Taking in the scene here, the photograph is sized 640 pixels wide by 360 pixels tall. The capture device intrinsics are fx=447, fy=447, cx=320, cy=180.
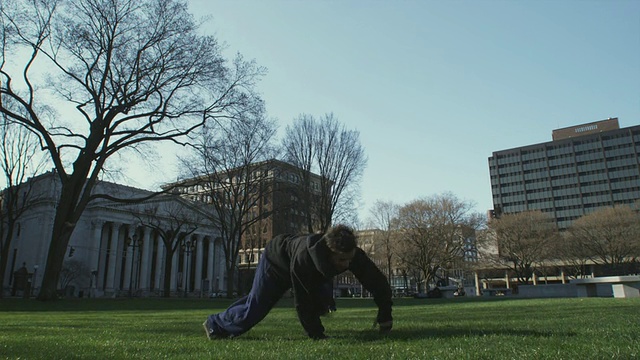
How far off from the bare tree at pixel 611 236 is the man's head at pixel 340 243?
2639 inches

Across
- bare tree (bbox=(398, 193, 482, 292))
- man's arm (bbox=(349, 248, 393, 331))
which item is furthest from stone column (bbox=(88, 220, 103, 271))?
man's arm (bbox=(349, 248, 393, 331))

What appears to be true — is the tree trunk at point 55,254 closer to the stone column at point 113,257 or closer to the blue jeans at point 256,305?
the blue jeans at point 256,305

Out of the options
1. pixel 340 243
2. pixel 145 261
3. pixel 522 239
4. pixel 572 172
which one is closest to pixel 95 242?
pixel 145 261

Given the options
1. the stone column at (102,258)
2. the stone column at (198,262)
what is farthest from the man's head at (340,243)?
the stone column at (198,262)

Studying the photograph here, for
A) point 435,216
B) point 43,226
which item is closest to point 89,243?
point 43,226

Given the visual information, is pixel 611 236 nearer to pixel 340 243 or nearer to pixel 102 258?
pixel 340 243

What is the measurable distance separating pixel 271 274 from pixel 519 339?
2.45m

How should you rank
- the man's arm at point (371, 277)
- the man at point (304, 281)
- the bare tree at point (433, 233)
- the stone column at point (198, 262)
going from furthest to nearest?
the stone column at point (198, 262)
the bare tree at point (433, 233)
the man's arm at point (371, 277)
the man at point (304, 281)

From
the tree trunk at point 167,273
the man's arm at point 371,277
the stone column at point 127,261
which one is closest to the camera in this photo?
the man's arm at point 371,277

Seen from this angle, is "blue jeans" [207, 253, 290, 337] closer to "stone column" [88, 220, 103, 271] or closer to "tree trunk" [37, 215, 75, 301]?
"tree trunk" [37, 215, 75, 301]

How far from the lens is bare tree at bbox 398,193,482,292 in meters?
53.1

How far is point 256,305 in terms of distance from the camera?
464 cm

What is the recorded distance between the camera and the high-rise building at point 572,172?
111875mm

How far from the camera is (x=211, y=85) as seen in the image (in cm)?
2388
